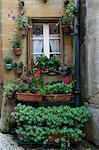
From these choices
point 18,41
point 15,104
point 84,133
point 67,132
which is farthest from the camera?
point 18,41

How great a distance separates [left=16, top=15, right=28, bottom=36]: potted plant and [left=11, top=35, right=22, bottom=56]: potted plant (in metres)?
0.20

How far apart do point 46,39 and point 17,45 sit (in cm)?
91

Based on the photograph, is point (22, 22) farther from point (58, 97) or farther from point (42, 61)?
point (58, 97)

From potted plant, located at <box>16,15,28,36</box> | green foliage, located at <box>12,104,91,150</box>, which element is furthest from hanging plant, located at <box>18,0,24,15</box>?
green foliage, located at <box>12,104,91,150</box>

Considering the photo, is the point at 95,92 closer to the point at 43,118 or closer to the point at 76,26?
the point at 43,118

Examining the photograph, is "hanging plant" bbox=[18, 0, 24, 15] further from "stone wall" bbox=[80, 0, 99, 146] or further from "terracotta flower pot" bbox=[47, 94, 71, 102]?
"terracotta flower pot" bbox=[47, 94, 71, 102]

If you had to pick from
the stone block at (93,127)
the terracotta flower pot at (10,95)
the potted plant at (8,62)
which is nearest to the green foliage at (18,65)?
the potted plant at (8,62)

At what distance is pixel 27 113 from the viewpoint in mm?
5805

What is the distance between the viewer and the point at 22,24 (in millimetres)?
8109

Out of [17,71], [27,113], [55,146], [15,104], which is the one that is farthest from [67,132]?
[17,71]

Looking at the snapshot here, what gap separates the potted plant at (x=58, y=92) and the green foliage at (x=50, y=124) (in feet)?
1.18

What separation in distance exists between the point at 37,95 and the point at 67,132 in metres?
1.04

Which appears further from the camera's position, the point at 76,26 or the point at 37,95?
the point at 76,26

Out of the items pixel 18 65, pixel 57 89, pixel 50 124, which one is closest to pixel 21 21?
pixel 18 65
